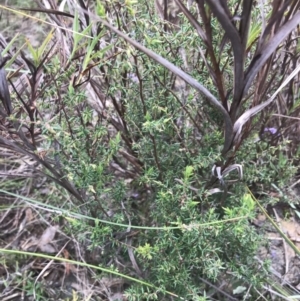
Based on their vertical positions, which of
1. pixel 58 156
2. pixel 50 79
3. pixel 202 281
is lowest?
pixel 202 281

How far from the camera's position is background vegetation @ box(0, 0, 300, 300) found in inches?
43.0

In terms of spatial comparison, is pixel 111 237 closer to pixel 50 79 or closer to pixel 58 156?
pixel 58 156

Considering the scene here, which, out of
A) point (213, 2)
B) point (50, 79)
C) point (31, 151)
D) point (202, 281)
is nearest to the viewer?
point (213, 2)

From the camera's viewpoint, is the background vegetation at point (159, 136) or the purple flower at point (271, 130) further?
the purple flower at point (271, 130)

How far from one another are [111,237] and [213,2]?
745 mm

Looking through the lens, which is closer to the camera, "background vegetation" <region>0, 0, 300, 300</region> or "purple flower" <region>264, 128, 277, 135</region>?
"background vegetation" <region>0, 0, 300, 300</region>

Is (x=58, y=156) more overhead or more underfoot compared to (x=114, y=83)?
more underfoot

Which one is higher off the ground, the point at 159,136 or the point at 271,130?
the point at 159,136

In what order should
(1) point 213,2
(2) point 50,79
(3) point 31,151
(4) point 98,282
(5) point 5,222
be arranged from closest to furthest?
(1) point 213,2 < (2) point 50,79 < (3) point 31,151 < (4) point 98,282 < (5) point 5,222

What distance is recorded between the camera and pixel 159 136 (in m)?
1.27

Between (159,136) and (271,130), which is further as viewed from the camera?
(271,130)

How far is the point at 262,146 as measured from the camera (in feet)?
4.73

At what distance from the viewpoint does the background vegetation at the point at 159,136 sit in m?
1.09

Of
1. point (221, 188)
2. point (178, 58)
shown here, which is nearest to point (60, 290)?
point (221, 188)
